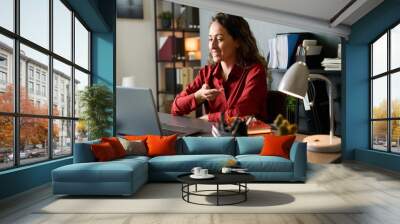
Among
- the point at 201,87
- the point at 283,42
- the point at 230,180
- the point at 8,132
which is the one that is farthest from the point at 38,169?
the point at 283,42

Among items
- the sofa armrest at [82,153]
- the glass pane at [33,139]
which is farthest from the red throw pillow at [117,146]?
the glass pane at [33,139]

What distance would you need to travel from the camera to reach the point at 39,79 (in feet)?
18.1

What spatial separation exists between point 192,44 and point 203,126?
12.3 feet

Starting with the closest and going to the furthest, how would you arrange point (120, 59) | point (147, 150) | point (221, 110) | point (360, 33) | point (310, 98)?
1. point (147, 150)
2. point (221, 110)
3. point (360, 33)
4. point (310, 98)
5. point (120, 59)

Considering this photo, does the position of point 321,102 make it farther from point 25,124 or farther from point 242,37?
point 25,124

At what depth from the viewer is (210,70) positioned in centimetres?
723

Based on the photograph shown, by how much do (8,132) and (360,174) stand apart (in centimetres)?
475

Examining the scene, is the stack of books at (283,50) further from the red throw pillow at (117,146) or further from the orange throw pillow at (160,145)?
the red throw pillow at (117,146)

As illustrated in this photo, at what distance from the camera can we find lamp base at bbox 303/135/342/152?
766 cm

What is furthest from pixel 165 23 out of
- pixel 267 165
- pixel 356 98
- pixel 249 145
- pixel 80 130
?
pixel 267 165

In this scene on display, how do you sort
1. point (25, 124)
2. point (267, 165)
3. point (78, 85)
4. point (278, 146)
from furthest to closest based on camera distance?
point (78, 85)
point (278, 146)
point (267, 165)
point (25, 124)

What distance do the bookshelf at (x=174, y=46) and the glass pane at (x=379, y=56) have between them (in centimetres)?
368

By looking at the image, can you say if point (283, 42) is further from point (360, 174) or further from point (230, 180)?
point (230, 180)

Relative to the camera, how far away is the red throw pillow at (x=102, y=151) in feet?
17.1
